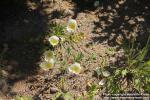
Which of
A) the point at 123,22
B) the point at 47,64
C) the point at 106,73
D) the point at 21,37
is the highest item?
the point at 123,22

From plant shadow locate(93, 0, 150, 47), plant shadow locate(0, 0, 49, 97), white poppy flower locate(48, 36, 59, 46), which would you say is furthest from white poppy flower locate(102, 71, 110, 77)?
plant shadow locate(0, 0, 49, 97)

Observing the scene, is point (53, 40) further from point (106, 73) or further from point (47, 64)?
point (106, 73)

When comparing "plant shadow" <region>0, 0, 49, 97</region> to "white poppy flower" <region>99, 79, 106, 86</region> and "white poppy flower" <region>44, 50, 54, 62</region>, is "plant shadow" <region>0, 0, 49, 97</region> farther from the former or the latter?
"white poppy flower" <region>99, 79, 106, 86</region>

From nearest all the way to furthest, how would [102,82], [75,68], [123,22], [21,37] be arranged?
[75,68]
[102,82]
[21,37]
[123,22]

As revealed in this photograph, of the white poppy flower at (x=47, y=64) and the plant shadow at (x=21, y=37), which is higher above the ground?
the plant shadow at (x=21, y=37)

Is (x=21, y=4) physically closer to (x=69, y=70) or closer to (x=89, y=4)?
(x=89, y=4)

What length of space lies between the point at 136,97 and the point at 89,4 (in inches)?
68.0

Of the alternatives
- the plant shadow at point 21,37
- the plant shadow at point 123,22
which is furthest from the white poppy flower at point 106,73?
the plant shadow at point 21,37

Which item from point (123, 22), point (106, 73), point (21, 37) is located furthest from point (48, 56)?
point (123, 22)

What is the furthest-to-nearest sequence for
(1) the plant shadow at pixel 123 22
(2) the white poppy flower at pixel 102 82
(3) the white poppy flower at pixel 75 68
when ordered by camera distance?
(1) the plant shadow at pixel 123 22 → (2) the white poppy flower at pixel 102 82 → (3) the white poppy flower at pixel 75 68

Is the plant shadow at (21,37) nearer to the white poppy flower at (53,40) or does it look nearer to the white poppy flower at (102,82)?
the white poppy flower at (53,40)

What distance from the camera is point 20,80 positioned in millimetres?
3934

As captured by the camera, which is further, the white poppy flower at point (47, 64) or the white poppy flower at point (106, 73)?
the white poppy flower at point (106, 73)

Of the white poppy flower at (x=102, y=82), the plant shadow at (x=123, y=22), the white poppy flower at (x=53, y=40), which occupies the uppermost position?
the plant shadow at (x=123, y=22)
